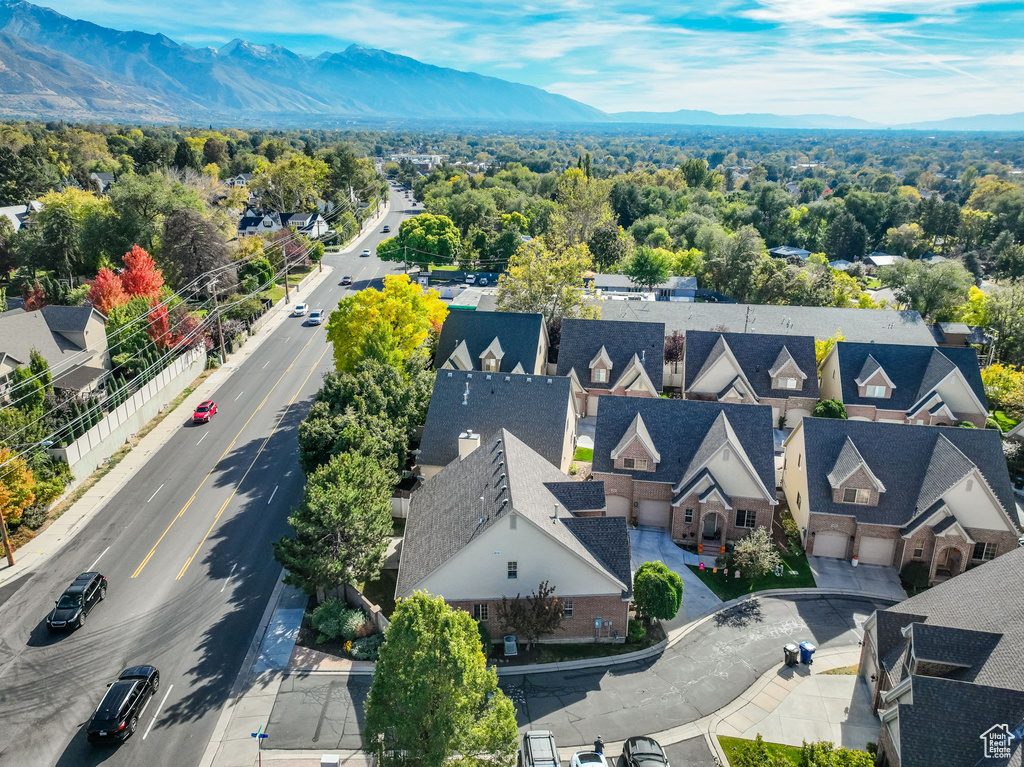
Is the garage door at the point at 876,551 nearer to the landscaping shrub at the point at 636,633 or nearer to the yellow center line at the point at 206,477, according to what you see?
the landscaping shrub at the point at 636,633

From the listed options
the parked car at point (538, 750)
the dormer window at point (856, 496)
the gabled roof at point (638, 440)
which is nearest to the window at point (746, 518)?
the dormer window at point (856, 496)

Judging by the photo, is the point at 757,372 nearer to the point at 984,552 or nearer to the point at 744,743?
the point at 984,552

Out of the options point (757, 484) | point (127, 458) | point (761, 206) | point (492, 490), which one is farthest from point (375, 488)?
point (761, 206)

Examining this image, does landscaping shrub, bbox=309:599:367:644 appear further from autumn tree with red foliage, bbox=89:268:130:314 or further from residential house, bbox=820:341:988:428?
autumn tree with red foliage, bbox=89:268:130:314

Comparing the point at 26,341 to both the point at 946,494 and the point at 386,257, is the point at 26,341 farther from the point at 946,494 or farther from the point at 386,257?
the point at 946,494

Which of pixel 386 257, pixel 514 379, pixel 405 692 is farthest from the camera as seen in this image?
pixel 386 257

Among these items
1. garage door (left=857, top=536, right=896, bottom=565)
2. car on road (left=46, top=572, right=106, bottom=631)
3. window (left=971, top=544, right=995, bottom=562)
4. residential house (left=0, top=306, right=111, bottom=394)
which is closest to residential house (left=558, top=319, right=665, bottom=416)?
garage door (left=857, top=536, right=896, bottom=565)
